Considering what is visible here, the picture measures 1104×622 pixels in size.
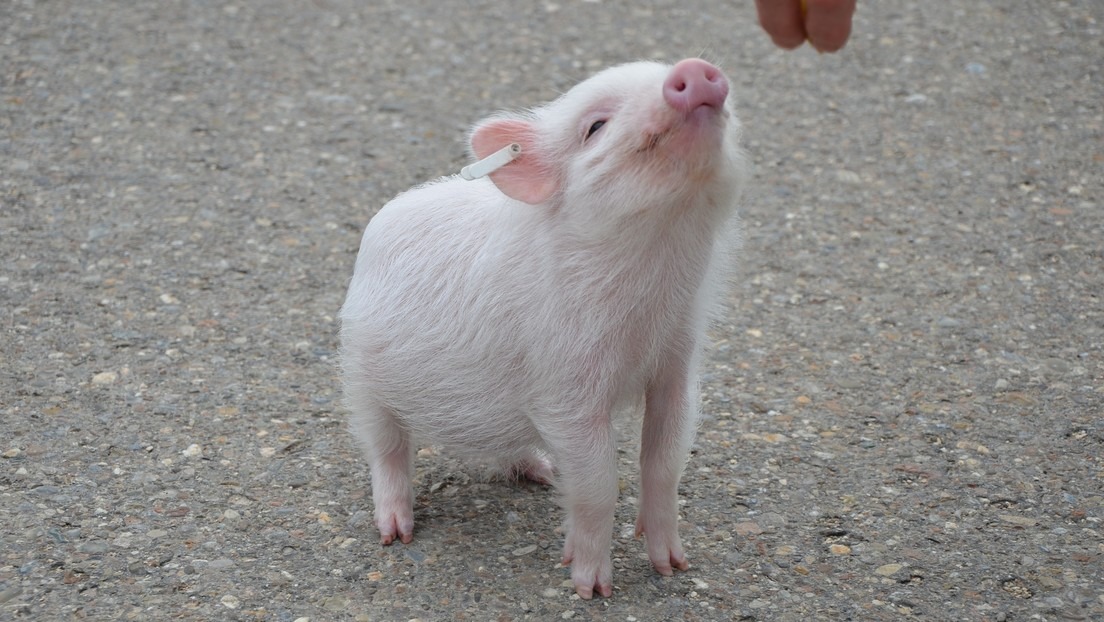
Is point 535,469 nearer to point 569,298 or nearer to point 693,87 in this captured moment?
point 569,298

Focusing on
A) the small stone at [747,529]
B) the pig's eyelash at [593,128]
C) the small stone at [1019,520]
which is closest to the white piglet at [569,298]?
the pig's eyelash at [593,128]

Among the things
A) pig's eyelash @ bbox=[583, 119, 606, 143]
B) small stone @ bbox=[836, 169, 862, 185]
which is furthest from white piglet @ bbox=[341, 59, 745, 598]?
small stone @ bbox=[836, 169, 862, 185]

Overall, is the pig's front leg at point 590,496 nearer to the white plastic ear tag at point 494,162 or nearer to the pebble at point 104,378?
the white plastic ear tag at point 494,162

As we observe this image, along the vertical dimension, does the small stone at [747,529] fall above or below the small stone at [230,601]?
above

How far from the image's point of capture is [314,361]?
427 cm

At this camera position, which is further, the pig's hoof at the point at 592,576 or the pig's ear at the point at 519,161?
the pig's hoof at the point at 592,576

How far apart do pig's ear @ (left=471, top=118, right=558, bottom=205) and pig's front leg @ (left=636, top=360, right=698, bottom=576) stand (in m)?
0.58

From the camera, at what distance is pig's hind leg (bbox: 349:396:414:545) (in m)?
3.38

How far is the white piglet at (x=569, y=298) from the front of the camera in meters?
2.78

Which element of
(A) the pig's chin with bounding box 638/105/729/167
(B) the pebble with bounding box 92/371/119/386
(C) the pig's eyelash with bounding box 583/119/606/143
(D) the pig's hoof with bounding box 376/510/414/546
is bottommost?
(B) the pebble with bounding box 92/371/119/386

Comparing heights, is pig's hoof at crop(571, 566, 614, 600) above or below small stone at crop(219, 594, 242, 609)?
above

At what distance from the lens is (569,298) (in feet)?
9.64

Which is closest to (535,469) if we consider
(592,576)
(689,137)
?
(592,576)

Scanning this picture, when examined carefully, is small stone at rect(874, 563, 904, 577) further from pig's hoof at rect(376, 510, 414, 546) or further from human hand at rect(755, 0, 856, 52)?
human hand at rect(755, 0, 856, 52)
